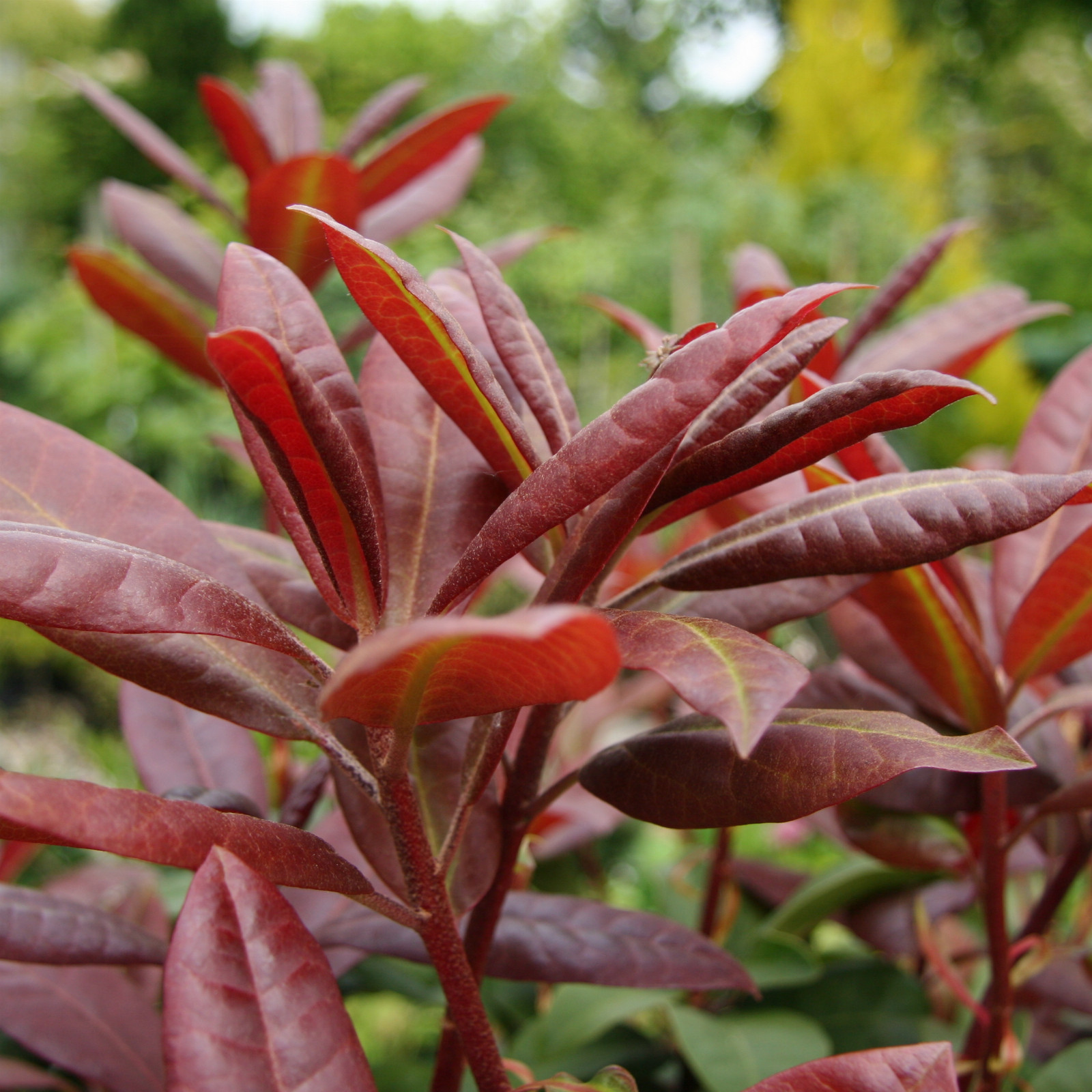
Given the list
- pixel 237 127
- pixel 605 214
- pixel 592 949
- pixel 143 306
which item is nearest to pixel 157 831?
pixel 592 949

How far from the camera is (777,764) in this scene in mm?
389

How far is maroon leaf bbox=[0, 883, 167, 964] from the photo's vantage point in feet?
1.59

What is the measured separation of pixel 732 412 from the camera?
1.35ft

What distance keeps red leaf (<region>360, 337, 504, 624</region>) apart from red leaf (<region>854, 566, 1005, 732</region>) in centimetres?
23

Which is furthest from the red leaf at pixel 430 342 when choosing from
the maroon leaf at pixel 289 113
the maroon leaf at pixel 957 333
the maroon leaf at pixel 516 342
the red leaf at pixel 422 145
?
the maroon leaf at pixel 289 113

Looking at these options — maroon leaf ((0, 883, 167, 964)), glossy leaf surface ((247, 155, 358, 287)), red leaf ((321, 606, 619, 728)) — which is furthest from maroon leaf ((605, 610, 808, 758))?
glossy leaf surface ((247, 155, 358, 287))

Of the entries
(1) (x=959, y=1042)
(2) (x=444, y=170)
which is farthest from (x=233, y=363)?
(2) (x=444, y=170)

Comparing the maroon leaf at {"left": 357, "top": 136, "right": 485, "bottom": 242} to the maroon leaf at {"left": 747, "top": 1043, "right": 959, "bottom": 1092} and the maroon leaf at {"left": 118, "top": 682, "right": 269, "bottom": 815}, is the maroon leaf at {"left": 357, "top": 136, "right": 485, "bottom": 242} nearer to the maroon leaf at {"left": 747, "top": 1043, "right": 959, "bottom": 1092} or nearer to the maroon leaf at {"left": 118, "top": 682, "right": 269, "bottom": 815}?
the maroon leaf at {"left": 118, "top": 682, "right": 269, "bottom": 815}

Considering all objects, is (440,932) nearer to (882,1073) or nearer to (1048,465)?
(882,1073)

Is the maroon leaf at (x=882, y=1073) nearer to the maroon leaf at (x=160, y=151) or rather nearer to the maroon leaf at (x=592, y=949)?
the maroon leaf at (x=592, y=949)

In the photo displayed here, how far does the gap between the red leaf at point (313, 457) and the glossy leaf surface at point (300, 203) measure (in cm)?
55

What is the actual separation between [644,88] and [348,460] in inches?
648

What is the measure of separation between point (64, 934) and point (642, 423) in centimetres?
45

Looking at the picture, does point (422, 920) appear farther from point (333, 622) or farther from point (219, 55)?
point (219, 55)
